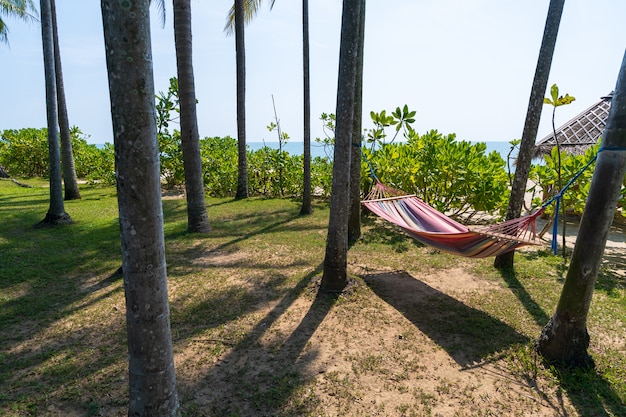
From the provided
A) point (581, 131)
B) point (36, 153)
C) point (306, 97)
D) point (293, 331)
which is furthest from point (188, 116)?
point (36, 153)

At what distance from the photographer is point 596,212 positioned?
2.28 metres

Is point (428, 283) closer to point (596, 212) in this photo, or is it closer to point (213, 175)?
point (596, 212)

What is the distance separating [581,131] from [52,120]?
1134 cm

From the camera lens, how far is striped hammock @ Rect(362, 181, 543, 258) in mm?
3225

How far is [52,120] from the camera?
19.3 ft

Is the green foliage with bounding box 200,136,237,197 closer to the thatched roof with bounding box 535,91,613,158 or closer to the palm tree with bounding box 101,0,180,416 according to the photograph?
the thatched roof with bounding box 535,91,613,158

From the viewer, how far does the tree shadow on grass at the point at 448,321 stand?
269cm

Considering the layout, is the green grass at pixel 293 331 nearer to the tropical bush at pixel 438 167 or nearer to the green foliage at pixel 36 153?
the tropical bush at pixel 438 167

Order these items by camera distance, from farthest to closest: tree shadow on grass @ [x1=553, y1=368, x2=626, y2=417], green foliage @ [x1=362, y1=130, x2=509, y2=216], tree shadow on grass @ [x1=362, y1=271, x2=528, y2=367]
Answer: green foliage @ [x1=362, y1=130, x2=509, y2=216], tree shadow on grass @ [x1=362, y1=271, x2=528, y2=367], tree shadow on grass @ [x1=553, y1=368, x2=626, y2=417]

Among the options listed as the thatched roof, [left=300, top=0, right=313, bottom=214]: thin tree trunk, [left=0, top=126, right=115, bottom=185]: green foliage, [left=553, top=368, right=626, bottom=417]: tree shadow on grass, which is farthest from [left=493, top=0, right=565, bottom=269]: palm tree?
[left=0, top=126, right=115, bottom=185]: green foliage

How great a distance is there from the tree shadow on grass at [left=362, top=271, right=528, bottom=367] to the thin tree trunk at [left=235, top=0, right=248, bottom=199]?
18.2 ft

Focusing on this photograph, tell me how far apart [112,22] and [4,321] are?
308 cm

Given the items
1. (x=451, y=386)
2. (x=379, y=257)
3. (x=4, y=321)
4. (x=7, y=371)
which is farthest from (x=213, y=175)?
(x=451, y=386)

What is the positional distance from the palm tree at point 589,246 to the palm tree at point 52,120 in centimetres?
681
